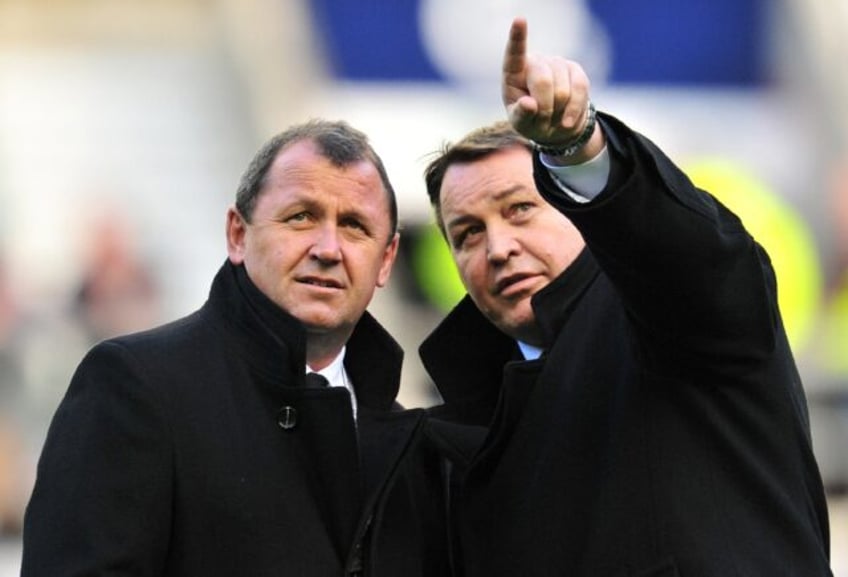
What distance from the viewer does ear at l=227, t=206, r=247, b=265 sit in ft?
12.5

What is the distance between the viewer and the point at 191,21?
448 inches

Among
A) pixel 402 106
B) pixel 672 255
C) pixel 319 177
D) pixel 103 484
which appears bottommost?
pixel 103 484

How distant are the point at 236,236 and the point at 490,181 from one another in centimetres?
62

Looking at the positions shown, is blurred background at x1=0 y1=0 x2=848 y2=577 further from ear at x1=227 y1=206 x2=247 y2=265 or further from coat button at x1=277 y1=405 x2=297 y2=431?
coat button at x1=277 y1=405 x2=297 y2=431

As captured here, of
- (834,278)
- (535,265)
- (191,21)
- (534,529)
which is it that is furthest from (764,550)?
(191,21)

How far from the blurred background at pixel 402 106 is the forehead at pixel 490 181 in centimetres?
636

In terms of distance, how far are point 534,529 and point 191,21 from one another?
8.32 metres

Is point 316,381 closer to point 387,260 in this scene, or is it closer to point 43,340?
point 387,260

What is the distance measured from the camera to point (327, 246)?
3701 millimetres

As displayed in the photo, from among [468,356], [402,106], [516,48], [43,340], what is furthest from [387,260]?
[402,106]

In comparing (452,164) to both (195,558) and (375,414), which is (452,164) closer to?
(375,414)

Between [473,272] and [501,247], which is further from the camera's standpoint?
[473,272]

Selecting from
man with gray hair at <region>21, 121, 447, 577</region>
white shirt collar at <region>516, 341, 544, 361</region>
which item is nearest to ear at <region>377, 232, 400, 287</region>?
man with gray hair at <region>21, 121, 447, 577</region>

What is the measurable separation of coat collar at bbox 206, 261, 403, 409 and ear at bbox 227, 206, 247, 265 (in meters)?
0.03
